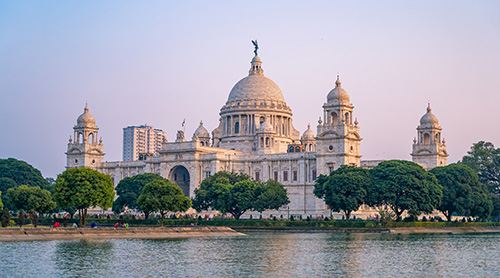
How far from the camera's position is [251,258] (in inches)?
2290

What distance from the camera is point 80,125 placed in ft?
524

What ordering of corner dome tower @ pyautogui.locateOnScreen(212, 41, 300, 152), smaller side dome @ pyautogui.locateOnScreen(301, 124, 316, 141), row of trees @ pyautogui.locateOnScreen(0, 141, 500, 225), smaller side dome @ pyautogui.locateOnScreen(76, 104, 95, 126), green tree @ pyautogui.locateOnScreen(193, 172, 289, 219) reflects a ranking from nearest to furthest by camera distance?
1. row of trees @ pyautogui.locateOnScreen(0, 141, 500, 225)
2. green tree @ pyautogui.locateOnScreen(193, 172, 289, 219)
3. smaller side dome @ pyautogui.locateOnScreen(301, 124, 316, 141)
4. smaller side dome @ pyautogui.locateOnScreen(76, 104, 95, 126)
5. corner dome tower @ pyautogui.locateOnScreen(212, 41, 300, 152)

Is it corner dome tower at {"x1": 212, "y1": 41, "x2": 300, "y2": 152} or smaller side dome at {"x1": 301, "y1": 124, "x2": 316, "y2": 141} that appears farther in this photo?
corner dome tower at {"x1": 212, "y1": 41, "x2": 300, "y2": 152}

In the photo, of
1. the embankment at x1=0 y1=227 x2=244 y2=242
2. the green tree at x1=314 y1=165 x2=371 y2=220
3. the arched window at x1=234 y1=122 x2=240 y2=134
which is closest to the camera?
the embankment at x1=0 y1=227 x2=244 y2=242

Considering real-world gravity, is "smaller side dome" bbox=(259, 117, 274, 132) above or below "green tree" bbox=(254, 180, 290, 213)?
above

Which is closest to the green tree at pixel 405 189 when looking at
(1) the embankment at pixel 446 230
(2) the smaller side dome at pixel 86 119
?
(1) the embankment at pixel 446 230

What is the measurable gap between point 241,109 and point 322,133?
3590 centimetres

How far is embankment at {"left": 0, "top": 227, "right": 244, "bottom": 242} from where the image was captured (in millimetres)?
72188

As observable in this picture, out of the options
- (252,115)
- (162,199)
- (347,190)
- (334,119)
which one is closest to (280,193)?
(347,190)

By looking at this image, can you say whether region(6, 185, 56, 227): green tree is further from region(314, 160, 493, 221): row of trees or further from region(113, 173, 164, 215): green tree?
region(314, 160, 493, 221): row of trees

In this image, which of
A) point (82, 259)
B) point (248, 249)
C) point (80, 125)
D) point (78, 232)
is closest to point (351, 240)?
point (248, 249)

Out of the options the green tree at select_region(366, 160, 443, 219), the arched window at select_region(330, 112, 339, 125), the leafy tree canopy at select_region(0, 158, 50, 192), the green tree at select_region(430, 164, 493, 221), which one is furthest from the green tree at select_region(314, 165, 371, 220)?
the leafy tree canopy at select_region(0, 158, 50, 192)

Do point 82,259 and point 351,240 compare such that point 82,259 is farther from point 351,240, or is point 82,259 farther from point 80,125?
point 80,125

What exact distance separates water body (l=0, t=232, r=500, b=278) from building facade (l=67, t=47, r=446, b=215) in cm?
5080
